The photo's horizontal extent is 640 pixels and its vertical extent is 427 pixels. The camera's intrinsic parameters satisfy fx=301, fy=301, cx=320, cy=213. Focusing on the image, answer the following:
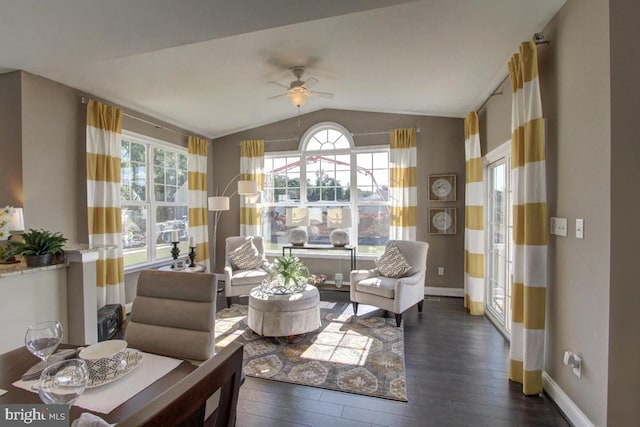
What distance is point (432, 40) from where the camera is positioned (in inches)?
106

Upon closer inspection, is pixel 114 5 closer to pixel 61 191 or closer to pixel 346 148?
pixel 61 191

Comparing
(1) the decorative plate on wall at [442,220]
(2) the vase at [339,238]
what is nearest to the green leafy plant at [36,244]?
(2) the vase at [339,238]

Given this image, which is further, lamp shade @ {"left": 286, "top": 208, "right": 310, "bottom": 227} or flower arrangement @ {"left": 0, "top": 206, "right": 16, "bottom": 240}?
lamp shade @ {"left": 286, "top": 208, "right": 310, "bottom": 227}

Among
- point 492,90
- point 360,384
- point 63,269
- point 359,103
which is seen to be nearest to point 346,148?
point 359,103

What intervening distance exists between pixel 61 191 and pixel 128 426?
3676mm

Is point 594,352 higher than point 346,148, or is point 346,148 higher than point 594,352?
point 346,148

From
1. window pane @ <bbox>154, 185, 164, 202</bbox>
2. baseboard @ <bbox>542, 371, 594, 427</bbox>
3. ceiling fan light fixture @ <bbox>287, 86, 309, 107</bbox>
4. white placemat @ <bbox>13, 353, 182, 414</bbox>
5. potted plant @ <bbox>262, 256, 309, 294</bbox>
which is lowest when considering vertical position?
baseboard @ <bbox>542, 371, 594, 427</bbox>

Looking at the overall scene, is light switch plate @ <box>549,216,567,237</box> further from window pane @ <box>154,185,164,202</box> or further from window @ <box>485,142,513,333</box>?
window pane @ <box>154,185,164,202</box>

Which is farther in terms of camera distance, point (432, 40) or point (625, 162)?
point (432, 40)

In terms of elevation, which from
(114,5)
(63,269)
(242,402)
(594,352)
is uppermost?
(114,5)

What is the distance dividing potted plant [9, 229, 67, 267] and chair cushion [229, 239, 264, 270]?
7.92 feet

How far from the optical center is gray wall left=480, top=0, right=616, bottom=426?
164 cm

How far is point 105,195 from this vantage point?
3502mm

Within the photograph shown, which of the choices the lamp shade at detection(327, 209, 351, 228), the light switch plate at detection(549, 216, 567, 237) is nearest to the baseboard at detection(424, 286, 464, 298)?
the lamp shade at detection(327, 209, 351, 228)
